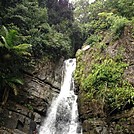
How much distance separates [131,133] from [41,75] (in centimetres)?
680

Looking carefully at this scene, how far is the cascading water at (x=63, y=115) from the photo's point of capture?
503 inches

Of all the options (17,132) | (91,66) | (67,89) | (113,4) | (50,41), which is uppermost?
(113,4)

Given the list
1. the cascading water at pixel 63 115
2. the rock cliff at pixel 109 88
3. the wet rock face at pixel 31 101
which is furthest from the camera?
the cascading water at pixel 63 115

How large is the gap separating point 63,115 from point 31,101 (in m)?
2.08

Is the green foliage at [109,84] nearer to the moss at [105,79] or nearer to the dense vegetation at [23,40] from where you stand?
the moss at [105,79]

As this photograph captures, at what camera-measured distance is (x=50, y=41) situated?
1562 cm

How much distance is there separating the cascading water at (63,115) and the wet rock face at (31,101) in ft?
1.34

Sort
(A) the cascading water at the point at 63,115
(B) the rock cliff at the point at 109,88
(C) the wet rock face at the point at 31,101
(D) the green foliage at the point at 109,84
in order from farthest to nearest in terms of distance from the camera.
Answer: (A) the cascading water at the point at 63,115 → (C) the wet rock face at the point at 31,101 → (D) the green foliage at the point at 109,84 → (B) the rock cliff at the point at 109,88

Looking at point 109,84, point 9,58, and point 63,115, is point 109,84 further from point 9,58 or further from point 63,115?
point 9,58

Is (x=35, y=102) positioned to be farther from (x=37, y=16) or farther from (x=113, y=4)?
(x=113, y=4)

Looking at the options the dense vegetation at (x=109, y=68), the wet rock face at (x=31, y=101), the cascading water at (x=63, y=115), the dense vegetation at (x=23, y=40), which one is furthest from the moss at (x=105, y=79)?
the dense vegetation at (x=23, y=40)

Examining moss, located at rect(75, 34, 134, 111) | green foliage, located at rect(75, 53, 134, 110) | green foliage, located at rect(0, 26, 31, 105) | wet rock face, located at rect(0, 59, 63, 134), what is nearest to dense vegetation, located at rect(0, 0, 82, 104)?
green foliage, located at rect(0, 26, 31, 105)

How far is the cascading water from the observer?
1278 centimetres

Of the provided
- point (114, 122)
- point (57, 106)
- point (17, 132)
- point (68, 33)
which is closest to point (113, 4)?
point (68, 33)
